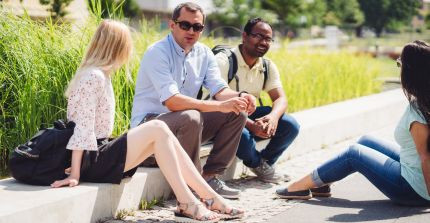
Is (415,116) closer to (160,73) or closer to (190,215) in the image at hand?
(190,215)

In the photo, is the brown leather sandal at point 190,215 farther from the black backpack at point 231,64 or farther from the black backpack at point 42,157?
the black backpack at point 231,64

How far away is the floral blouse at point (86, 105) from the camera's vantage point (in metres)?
4.85

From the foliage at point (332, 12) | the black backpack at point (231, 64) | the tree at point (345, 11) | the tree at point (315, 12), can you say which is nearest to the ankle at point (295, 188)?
the black backpack at point (231, 64)

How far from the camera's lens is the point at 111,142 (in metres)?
5.04

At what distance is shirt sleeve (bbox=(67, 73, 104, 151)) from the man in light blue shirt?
0.70 meters

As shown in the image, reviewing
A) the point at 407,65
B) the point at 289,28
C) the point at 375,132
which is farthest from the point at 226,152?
the point at 289,28

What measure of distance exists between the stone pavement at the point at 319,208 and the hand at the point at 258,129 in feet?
1.48

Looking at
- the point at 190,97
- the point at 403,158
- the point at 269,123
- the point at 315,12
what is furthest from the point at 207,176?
the point at 315,12

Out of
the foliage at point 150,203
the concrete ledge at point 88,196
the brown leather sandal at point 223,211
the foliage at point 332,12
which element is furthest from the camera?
the foliage at point 332,12

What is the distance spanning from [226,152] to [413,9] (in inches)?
1362

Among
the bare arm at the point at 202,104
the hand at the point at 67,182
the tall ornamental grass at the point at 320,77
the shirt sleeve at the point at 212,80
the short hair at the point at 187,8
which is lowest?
the tall ornamental grass at the point at 320,77

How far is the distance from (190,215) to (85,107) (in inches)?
37.9

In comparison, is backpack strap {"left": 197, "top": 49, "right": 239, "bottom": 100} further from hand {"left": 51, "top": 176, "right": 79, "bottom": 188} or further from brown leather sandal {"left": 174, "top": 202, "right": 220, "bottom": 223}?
hand {"left": 51, "top": 176, "right": 79, "bottom": 188}

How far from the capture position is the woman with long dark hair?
17.6ft
